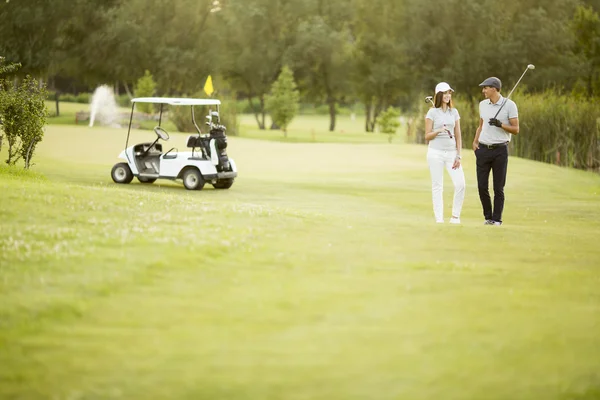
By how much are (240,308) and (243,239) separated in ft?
10.6

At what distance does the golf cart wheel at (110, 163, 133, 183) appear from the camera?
2150cm

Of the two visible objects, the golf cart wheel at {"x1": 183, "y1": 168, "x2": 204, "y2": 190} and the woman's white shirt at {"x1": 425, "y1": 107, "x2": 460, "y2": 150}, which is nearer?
the woman's white shirt at {"x1": 425, "y1": 107, "x2": 460, "y2": 150}

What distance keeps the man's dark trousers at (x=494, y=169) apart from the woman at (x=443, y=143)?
487 millimetres

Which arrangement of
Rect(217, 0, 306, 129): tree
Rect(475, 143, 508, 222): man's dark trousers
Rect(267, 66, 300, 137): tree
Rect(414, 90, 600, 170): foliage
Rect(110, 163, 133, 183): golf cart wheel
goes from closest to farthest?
Rect(475, 143, 508, 222): man's dark trousers < Rect(110, 163, 133, 183): golf cart wheel < Rect(414, 90, 600, 170): foliage < Rect(267, 66, 300, 137): tree < Rect(217, 0, 306, 129): tree

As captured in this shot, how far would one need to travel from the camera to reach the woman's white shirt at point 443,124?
14008mm

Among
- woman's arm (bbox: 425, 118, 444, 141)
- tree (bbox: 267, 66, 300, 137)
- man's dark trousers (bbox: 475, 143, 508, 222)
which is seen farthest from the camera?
tree (bbox: 267, 66, 300, 137)

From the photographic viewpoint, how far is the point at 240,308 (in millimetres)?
8117

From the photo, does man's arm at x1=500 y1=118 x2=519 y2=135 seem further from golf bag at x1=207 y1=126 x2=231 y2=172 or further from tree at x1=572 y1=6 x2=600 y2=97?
tree at x1=572 y1=6 x2=600 y2=97

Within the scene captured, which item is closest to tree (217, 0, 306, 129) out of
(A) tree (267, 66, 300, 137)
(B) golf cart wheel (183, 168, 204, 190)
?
(A) tree (267, 66, 300, 137)

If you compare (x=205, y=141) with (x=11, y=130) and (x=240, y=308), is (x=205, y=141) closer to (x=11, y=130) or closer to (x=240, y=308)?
(x=11, y=130)

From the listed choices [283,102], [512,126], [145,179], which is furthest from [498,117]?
[283,102]

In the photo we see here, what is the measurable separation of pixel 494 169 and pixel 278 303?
7272mm

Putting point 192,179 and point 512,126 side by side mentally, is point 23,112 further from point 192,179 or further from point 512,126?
point 512,126

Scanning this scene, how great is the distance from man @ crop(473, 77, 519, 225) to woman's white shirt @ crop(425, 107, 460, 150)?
431 mm
